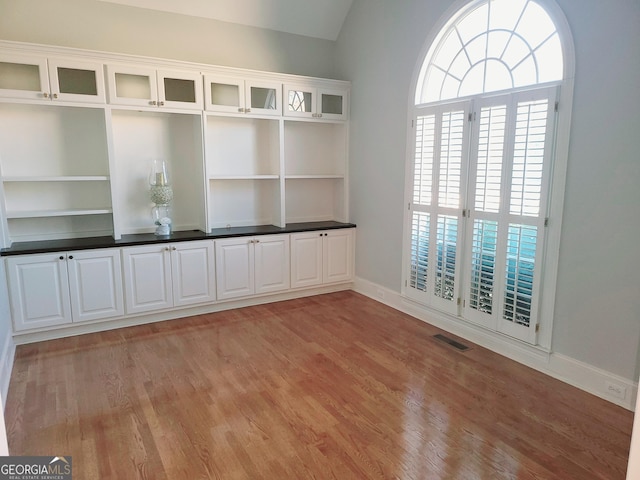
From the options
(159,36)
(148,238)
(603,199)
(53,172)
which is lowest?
(148,238)

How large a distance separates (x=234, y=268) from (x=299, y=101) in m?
1.91

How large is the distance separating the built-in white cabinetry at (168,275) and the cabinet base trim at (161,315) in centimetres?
11

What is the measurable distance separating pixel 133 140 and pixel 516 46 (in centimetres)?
343

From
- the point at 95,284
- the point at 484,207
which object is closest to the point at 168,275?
the point at 95,284

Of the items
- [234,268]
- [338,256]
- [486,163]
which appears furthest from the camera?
[338,256]

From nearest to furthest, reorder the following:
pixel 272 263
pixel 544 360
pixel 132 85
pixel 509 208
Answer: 1. pixel 544 360
2. pixel 509 208
3. pixel 132 85
4. pixel 272 263

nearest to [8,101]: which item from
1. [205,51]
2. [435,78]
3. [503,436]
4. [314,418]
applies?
[205,51]

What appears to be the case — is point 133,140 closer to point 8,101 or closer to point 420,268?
point 8,101

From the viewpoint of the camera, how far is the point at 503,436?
7.75 feet

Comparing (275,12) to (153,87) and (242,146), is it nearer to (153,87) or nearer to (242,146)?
(242,146)

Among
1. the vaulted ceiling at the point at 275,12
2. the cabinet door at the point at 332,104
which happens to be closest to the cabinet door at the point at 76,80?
the vaulted ceiling at the point at 275,12

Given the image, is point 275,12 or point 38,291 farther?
point 275,12

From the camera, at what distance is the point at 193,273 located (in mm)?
4148

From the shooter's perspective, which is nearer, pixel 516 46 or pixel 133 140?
pixel 516 46
